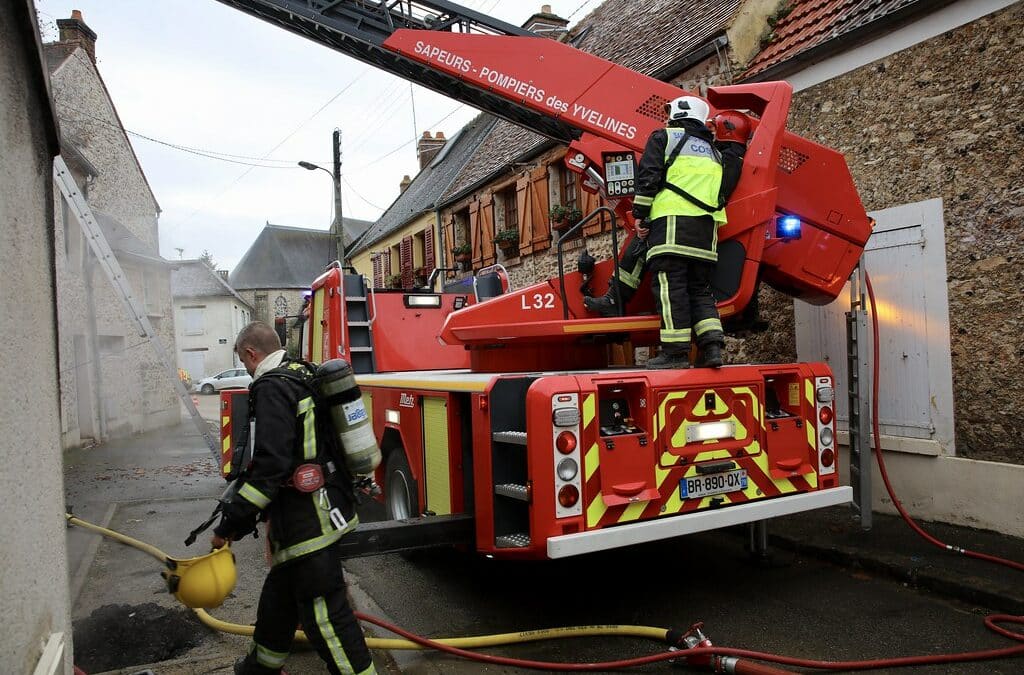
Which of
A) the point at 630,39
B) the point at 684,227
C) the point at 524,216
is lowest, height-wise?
the point at 684,227

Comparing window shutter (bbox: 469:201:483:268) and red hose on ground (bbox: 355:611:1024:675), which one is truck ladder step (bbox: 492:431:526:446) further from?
window shutter (bbox: 469:201:483:268)

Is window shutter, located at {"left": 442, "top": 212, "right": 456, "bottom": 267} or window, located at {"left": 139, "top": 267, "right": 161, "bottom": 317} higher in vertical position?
window shutter, located at {"left": 442, "top": 212, "right": 456, "bottom": 267}

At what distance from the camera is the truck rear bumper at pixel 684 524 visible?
11.7ft

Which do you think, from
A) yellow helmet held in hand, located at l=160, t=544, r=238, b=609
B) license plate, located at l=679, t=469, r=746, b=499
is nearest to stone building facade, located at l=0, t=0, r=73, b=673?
yellow helmet held in hand, located at l=160, t=544, r=238, b=609

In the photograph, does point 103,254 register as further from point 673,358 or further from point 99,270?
point 673,358

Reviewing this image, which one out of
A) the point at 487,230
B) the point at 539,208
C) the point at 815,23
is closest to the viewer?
the point at 815,23

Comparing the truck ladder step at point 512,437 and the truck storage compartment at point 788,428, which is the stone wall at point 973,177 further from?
the truck ladder step at point 512,437

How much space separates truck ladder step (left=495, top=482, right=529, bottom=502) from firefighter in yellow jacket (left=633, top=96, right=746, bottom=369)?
3.79ft

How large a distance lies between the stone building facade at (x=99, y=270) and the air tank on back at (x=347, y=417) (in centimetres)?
450

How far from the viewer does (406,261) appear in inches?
812

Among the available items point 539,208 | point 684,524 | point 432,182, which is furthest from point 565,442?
point 432,182

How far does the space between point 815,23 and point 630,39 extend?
507cm

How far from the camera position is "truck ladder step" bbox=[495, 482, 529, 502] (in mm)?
3699

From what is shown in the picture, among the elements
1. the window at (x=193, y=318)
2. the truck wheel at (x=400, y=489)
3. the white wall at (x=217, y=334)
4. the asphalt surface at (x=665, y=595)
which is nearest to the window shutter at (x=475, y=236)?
the asphalt surface at (x=665, y=595)
